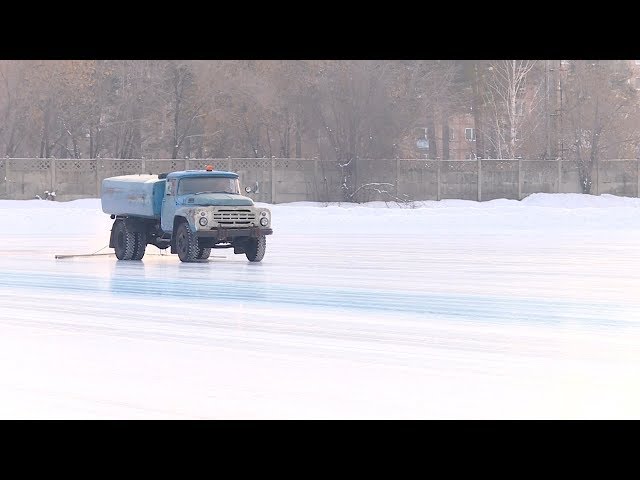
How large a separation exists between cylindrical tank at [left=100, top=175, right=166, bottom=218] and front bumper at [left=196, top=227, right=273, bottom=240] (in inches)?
73.7

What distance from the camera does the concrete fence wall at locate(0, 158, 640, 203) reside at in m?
50.3

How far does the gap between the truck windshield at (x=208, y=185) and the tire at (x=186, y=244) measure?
796 millimetres

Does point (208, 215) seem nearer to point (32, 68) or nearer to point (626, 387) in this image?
point (626, 387)

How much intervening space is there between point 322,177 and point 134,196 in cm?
Answer: 2493

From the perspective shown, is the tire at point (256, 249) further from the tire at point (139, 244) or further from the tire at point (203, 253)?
the tire at point (139, 244)

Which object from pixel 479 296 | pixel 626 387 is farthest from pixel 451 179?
pixel 626 387

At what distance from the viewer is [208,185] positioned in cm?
2697

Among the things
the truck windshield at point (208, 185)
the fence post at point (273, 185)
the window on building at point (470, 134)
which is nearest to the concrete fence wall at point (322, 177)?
the fence post at point (273, 185)

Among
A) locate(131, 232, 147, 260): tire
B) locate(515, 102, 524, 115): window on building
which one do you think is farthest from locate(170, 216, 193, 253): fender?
locate(515, 102, 524, 115): window on building

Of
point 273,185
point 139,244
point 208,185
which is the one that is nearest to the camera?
point 208,185

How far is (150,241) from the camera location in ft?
91.9

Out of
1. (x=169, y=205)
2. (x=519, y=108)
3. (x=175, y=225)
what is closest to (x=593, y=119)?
(x=519, y=108)

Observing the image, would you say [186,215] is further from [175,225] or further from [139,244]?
[139,244]

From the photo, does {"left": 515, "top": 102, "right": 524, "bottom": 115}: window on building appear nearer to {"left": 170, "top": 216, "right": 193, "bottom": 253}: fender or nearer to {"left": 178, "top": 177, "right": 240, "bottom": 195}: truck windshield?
{"left": 178, "top": 177, "right": 240, "bottom": 195}: truck windshield
